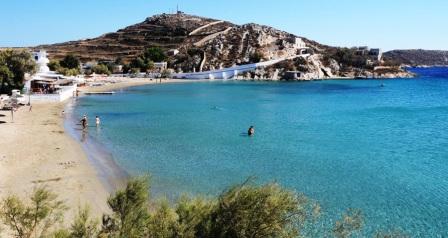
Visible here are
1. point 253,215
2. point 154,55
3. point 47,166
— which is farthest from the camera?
point 154,55

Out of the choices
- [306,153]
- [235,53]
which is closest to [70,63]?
[235,53]

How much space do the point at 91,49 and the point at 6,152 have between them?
139321 mm

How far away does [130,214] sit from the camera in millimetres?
11797

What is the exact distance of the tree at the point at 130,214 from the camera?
1112cm

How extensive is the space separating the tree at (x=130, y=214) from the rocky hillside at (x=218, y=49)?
4728 inches

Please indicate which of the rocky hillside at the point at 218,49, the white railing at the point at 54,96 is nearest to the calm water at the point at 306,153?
the white railing at the point at 54,96

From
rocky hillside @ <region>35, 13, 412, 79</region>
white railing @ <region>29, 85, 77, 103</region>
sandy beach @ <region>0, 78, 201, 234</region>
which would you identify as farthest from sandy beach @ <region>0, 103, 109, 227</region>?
rocky hillside @ <region>35, 13, 412, 79</region>

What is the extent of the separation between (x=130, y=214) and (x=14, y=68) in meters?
54.2

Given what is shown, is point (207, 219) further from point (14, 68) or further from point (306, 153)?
point (14, 68)

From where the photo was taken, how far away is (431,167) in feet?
92.9

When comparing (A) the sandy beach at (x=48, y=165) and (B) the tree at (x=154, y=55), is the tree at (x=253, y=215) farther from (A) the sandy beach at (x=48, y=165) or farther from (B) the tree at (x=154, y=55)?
(B) the tree at (x=154, y=55)

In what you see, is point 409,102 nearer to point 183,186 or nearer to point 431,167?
point 431,167

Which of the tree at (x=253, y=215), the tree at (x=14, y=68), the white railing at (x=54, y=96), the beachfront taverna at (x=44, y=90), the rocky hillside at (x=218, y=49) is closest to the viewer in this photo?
the tree at (x=253, y=215)

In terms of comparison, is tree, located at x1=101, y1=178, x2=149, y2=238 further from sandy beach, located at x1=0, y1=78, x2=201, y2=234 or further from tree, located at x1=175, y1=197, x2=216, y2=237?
sandy beach, located at x1=0, y1=78, x2=201, y2=234
